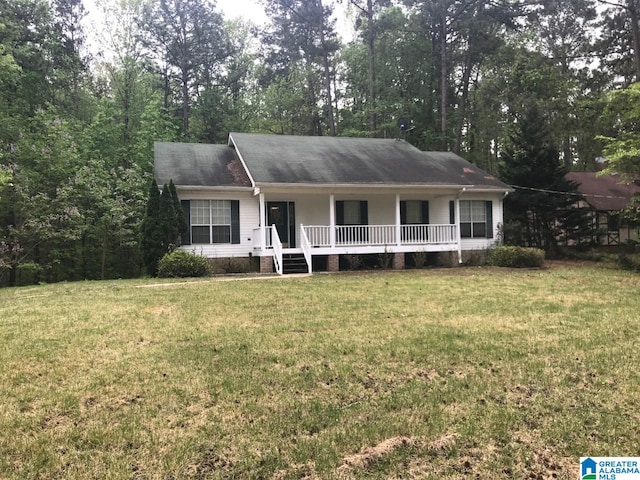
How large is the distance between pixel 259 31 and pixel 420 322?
3116cm

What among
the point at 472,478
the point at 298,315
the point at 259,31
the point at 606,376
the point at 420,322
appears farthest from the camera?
the point at 259,31

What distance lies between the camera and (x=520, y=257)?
50.3 feet

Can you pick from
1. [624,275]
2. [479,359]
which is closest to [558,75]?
[624,275]

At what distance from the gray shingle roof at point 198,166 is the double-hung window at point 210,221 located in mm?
741

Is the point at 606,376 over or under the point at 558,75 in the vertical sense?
under

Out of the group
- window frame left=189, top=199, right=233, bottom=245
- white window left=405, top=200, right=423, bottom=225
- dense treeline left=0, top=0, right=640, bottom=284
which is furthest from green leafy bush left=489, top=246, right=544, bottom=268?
window frame left=189, top=199, right=233, bottom=245

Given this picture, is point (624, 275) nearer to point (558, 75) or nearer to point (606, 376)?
point (606, 376)

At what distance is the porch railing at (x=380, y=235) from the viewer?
1555 centimetres

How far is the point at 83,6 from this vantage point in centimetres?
2525

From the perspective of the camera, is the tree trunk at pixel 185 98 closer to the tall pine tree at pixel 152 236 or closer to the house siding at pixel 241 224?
the house siding at pixel 241 224

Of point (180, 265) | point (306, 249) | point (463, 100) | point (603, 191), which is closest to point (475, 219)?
point (306, 249)

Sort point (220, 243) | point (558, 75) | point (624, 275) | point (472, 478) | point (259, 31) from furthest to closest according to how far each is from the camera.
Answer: point (259, 31), point (558, 75), point (220, 243), point (624, 275), point (472, 478)

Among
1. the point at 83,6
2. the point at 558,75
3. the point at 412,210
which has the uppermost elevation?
the point at 83,6

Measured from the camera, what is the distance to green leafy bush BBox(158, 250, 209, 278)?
43.0ft
